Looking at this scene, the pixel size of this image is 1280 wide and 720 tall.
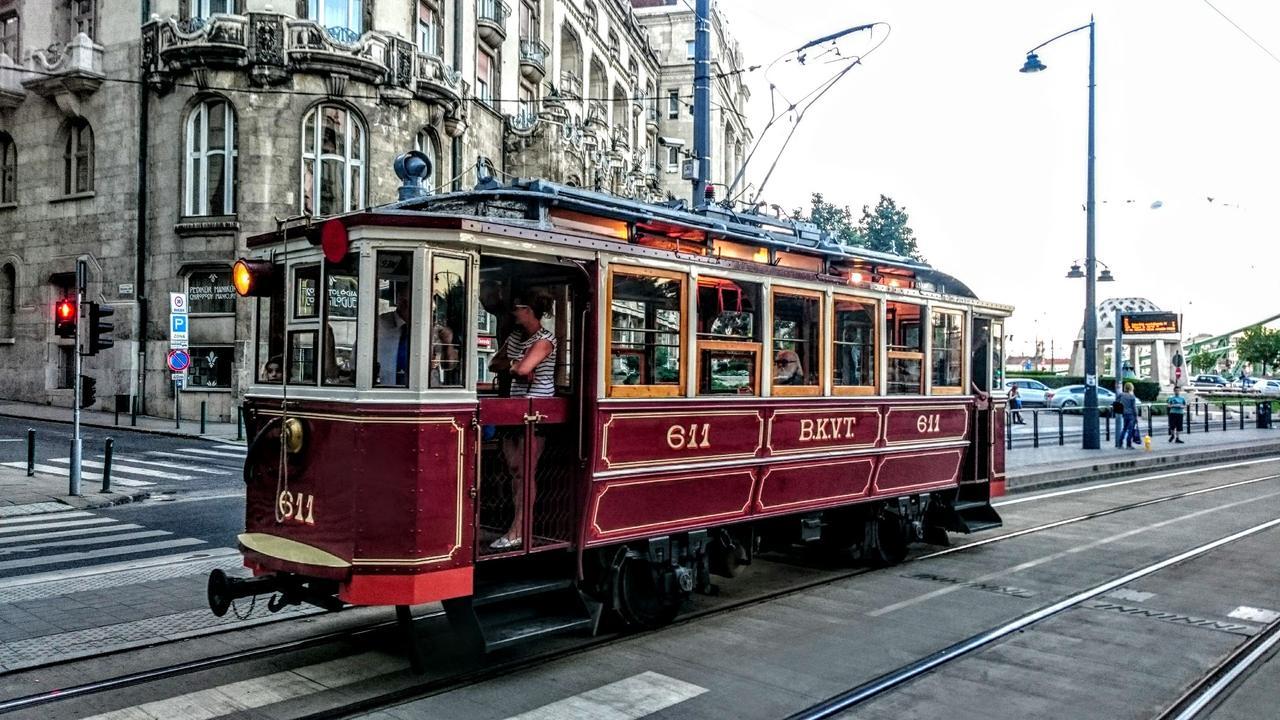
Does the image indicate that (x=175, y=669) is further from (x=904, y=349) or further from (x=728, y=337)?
(x=904, y=349)

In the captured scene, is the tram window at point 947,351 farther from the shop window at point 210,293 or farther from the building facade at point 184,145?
the shop window at point 210,293

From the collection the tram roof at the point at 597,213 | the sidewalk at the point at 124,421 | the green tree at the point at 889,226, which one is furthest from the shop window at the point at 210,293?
the green tree at the point at 889,226

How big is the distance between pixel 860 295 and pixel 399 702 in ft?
19.4

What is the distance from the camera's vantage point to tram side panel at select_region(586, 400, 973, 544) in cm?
726

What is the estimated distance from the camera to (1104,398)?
42219 millimetres

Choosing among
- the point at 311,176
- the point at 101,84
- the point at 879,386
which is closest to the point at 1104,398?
the point at 311,176

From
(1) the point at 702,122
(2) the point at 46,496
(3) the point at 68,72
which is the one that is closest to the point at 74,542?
(2) the point at 46,496

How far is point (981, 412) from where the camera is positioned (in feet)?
39.3

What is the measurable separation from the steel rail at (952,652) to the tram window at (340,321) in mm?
3509

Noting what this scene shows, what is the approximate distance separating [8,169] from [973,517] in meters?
32.8

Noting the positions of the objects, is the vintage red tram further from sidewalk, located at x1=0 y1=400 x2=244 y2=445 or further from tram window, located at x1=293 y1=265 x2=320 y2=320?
sidewalk, located at x1=0 y1=400 x2=244 y2=445

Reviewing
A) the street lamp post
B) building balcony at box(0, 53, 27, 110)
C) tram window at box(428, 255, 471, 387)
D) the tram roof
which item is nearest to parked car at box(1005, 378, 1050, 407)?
the street lamp post

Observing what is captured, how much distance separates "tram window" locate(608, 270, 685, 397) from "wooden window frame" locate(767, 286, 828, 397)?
1.17m

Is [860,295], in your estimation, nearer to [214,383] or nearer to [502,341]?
[502,341]
